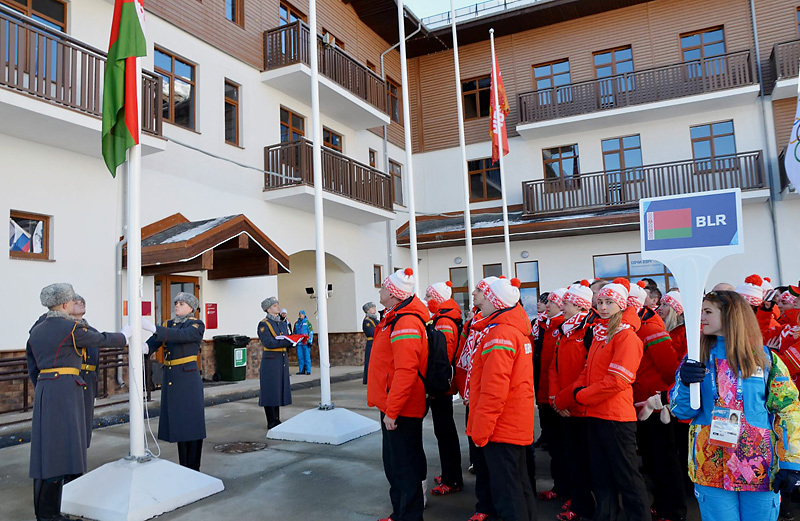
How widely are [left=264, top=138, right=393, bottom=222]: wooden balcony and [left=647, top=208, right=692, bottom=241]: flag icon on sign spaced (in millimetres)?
10842

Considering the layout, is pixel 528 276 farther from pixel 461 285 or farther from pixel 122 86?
pixel 122 86

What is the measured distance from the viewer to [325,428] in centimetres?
757

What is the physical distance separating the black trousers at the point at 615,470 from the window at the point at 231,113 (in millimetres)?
12561

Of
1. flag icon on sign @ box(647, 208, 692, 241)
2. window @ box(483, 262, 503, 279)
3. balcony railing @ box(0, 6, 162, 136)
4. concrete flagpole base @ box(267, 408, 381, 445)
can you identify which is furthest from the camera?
window @ box(483, 262, 503, 279)

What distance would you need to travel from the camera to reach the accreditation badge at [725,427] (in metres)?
2.90

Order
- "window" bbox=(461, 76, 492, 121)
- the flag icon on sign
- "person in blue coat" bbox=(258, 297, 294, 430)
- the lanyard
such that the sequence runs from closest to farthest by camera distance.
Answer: the lanyard < the flag icon on sign < "person in blue coat" bbox=(258, 297, 294, 430) < "window" bbox=(461, 76, 492, 121)

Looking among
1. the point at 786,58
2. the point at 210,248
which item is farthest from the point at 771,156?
the point at 210,248

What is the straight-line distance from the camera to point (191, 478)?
530 cm

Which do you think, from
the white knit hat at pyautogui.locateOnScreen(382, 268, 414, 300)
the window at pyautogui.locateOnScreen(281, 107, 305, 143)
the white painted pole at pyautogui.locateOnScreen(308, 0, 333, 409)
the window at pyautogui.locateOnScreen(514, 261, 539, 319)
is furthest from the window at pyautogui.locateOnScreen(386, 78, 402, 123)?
the white knit hat at pyautogui.locateOnScreen(382, 268, 414, 300)

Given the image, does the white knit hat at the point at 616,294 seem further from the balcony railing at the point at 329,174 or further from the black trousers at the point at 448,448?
the balcony railing at the point at 329,174

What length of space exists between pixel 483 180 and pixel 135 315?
18859 millimetres

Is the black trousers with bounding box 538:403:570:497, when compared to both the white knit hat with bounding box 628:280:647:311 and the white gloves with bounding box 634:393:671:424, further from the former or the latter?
the white knit hat with bounding box 628:280:647:311

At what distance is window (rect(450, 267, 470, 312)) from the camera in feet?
72.5

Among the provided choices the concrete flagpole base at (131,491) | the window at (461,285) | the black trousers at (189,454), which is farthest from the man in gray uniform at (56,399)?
the window at (461,285)
